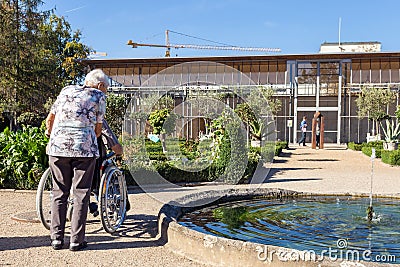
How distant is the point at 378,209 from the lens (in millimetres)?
6457

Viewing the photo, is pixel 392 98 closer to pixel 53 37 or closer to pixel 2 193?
pixel 53 37

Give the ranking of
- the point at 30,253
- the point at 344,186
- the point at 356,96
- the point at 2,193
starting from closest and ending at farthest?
the point at 30,253 → the point at 2,193 → the point at 344,186 → the point at 356,96

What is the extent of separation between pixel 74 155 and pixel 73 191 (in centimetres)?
31

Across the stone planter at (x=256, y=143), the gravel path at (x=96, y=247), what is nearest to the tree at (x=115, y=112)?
the stone planter at (x=256, y=143)

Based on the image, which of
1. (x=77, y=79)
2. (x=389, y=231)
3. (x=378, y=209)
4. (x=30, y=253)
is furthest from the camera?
(x=77, y=79)

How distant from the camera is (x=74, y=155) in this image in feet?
13.8

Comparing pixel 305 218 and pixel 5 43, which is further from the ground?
pixel 5 43

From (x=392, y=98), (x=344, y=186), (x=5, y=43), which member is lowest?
(x=344, y=186)

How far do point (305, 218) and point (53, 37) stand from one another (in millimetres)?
25582

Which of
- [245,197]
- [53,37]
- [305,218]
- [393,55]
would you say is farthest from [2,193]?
[393,55]

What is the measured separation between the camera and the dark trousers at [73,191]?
4250mm

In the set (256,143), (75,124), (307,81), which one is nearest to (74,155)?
(75,124)

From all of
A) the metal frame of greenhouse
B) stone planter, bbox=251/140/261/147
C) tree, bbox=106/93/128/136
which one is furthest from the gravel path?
the metal frame of greenhouse

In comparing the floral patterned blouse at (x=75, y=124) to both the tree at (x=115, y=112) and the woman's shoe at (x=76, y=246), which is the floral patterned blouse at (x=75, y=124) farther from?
the tree at (x=115, y=112)
